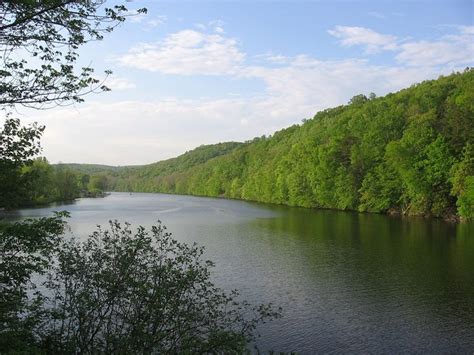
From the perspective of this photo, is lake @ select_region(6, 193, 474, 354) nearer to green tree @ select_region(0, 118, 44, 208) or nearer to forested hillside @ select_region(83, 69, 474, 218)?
green tree @ select_region(0, 118, 44, 208)

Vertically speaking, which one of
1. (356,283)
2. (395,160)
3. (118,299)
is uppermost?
(395,160)

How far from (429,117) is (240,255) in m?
39.1

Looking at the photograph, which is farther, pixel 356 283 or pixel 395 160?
pixel 395 160

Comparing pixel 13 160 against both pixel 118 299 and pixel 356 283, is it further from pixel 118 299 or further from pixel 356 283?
pixel 356 283

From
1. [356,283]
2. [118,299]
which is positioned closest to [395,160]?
[356,283]

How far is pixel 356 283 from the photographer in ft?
73.9

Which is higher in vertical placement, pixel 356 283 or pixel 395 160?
pixel 395 160

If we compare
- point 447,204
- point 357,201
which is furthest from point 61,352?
Result: point 357,201

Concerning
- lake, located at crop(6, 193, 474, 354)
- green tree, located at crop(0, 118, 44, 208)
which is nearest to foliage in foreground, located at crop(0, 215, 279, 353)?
green tree, located at crop(0, 118, 44, 208)

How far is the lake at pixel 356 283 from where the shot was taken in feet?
51.6

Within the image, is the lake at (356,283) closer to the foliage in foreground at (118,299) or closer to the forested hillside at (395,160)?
the foliage in foreground at (118,299)

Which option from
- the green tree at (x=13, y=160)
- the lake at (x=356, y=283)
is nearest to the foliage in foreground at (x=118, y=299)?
the green tree at (x=13, y=160)

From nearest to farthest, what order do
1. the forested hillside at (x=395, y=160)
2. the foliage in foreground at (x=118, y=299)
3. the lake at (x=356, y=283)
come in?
1. the foliage in foreground at (x=118, y=299)
2. the lake at (x=356, y=283)
3. the forested hillside at (x=395, y=160)

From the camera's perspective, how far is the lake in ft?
51.6
